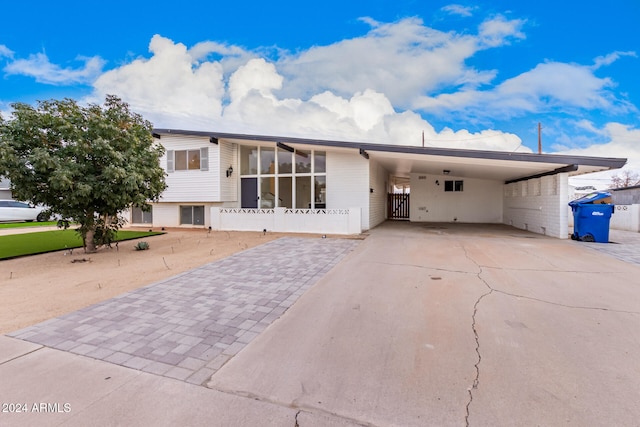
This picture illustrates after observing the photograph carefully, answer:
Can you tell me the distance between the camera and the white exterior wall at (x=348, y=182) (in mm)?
12758

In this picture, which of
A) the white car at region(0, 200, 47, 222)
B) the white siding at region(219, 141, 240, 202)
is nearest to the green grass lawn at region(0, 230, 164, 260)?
the white siding at region(219, 141, 240, 202)

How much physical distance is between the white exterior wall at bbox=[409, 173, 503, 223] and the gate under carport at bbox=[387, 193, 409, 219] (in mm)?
1548

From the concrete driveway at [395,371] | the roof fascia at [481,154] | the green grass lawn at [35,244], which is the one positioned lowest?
the concrete driveway at [395,371]

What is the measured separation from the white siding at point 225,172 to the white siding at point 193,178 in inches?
8.5

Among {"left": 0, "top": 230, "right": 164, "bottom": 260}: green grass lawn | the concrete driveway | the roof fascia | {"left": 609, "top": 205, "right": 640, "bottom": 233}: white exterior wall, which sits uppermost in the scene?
the roof fascia

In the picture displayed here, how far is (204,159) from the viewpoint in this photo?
45.8ft

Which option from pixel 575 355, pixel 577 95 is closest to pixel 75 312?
pixel 575 355

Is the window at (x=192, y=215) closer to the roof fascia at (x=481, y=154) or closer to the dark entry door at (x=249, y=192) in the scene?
the dark entry door at (x=249, y=192)

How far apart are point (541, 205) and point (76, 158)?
15385 millimetres

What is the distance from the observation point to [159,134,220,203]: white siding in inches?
542

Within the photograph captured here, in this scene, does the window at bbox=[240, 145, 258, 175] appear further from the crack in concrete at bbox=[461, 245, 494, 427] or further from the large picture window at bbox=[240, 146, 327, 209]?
the crack in concrete at bbox=[461, 245, 494, 427]

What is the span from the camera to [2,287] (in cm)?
486

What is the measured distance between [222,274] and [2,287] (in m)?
3.49

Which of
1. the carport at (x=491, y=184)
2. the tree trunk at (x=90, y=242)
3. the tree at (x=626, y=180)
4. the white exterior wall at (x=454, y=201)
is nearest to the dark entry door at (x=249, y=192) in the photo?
the carport at (x=491, y=184)
